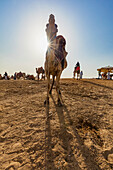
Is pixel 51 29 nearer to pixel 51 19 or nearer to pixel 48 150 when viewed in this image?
pixel 51 19

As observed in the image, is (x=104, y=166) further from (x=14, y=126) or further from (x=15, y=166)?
(x=14, y=126)

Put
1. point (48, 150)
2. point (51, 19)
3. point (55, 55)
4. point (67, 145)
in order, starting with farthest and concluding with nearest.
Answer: point (55, 55) → point (51, 19) → point (67, 145) → point (48, 150)

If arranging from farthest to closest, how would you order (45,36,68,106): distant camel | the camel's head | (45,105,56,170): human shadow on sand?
(45,36,68,106): distant camel < the camel's head < (45,105,56,170): human shadow on sand

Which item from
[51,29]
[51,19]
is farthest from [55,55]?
[51,19]

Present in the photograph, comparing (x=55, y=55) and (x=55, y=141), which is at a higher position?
(x=55, y=55)

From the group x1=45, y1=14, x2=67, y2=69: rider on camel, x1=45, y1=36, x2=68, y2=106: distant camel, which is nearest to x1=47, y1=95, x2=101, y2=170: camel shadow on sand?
x1=45, y1=36, x2=68, y2=106: distant camel

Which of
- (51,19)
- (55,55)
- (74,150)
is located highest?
(51,19)

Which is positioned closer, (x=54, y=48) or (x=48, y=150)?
(x=48, y=150)

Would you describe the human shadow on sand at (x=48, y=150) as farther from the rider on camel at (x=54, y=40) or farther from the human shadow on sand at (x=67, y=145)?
the rider on camel at (x=54, y=40)

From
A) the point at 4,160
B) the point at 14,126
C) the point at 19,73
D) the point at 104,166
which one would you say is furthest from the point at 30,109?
the point at 19,73

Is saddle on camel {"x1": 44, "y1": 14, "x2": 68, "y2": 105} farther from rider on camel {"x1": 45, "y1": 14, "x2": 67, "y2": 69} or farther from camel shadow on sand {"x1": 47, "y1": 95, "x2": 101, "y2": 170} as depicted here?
camel shadow on sand {"x1": 47, "y1": 95, "x2": 101, "y2": 170}

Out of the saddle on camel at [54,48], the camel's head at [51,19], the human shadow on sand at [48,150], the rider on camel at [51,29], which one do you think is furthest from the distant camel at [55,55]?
the human shadow on sand at [48,150]

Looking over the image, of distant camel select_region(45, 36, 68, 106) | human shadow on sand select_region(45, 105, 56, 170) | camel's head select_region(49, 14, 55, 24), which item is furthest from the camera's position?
distant camel select_region(45, 36, 68, 106)

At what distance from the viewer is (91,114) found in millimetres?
3572
